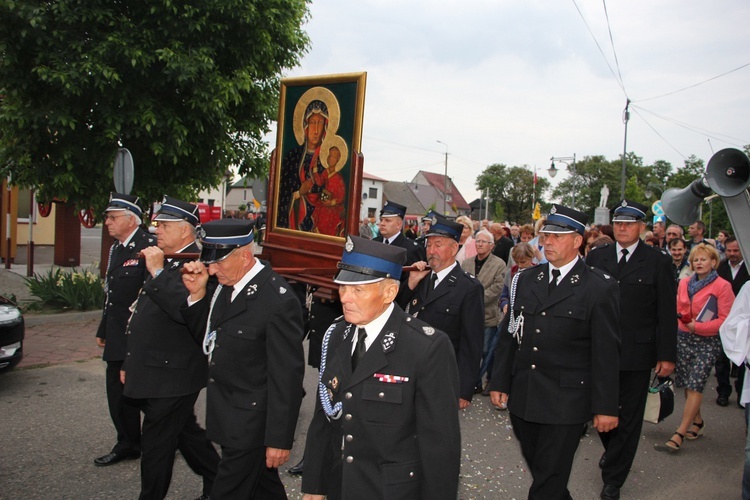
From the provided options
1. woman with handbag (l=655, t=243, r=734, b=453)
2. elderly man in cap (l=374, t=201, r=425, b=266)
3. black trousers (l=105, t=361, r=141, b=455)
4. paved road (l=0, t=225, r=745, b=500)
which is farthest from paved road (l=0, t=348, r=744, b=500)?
elderly man in cap (l=374, t=201, r=425, b=266)

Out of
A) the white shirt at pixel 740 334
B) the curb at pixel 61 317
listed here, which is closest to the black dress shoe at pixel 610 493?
the white shirt at pixel 740 334

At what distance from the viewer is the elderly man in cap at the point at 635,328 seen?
15.6 ft

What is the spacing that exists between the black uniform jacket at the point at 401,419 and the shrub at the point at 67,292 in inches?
376

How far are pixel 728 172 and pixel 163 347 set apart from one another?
365 centimetres

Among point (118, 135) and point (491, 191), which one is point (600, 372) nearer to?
point (118, 135)

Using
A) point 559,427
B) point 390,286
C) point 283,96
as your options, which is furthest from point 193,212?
point 559,427

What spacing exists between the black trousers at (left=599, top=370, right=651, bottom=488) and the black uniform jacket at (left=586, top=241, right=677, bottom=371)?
13 centimetres

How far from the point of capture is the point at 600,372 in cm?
363

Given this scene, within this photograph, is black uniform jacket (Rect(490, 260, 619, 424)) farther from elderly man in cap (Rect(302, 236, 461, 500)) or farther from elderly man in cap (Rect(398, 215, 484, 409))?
elderly man in cap (Rect(302, 236, 461, 500))

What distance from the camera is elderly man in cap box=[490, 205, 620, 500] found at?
3.63 m

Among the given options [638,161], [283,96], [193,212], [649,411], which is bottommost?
[649,411]

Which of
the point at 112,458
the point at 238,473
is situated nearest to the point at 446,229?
the point at 238,473

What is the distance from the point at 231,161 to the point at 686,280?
8.83 metres

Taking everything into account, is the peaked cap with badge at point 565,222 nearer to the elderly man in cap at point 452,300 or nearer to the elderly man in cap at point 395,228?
the elderly man in cap at point 452,300
